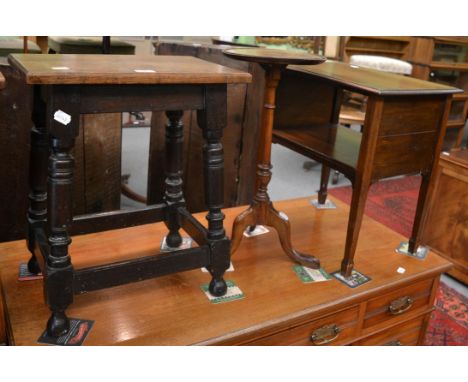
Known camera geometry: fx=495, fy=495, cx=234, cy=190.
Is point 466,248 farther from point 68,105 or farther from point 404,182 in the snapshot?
point 68,105

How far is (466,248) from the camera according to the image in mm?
2205

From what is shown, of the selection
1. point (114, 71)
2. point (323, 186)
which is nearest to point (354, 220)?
point (323, 186)

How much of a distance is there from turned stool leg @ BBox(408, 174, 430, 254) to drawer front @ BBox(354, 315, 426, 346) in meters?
0.25

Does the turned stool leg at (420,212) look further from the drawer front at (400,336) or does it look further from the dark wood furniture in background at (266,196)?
the dark wood furniture in background at (266,196)

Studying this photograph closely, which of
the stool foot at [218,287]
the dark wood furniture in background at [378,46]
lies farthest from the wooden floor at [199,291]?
the dark wood furniture in background at [378,46]

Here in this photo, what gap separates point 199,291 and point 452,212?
137 cm

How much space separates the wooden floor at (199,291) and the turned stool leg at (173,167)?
0.46 feet

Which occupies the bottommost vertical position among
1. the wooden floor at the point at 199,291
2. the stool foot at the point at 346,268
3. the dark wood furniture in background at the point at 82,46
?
the wooden floor at the point at 199,291

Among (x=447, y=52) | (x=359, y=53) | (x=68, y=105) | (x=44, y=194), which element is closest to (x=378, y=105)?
(x=68, y=105)

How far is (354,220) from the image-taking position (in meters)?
1.45

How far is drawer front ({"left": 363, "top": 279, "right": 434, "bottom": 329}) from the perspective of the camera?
1539 millimetres

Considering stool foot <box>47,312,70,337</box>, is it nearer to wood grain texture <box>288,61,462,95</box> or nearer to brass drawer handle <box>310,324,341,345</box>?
brass drawer handle <box>310,324,341,345</box>

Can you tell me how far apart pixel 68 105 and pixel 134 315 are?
57 cm

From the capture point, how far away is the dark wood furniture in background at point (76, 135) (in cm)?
100
